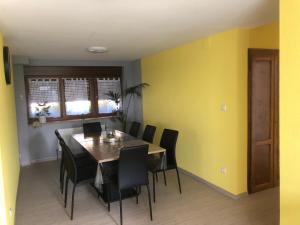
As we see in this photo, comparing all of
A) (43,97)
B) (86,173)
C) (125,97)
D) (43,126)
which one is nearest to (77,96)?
(43,97)

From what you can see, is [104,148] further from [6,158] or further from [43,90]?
[43,90]

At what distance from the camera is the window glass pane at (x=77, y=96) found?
5527 mm

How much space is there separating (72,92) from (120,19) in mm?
3471

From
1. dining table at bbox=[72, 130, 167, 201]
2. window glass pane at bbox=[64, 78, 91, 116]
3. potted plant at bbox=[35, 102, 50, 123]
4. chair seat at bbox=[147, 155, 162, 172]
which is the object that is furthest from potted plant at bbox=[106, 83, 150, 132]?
chair seat at bbox=[147, 155, 162, 172]

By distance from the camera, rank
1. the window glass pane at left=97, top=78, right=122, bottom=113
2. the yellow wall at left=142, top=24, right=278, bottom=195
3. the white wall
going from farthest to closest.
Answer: the window glass pane at left=97, top=78, right=122, bottom=113 < the white wall < the yellow wall at left=142, top=24, right=278, bottom=195

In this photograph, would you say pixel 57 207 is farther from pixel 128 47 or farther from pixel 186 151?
pixel 128 47

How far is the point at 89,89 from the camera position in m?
5.72

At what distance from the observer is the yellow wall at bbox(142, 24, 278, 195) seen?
315 centimetres

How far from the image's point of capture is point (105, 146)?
3.42 m

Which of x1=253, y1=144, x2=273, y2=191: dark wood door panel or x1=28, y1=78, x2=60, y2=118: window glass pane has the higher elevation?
x1=28, y1=78, x2=60, y2=118: window glass pane

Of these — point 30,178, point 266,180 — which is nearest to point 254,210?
point 266,180

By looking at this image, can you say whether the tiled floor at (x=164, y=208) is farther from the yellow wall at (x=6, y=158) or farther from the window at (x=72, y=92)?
the window at (x=72, y=92)

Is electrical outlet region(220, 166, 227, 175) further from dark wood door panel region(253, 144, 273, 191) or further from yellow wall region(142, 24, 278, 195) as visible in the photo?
dark wood door panel region(253, 144, 273, 191)

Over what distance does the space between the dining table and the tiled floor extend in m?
0.30
